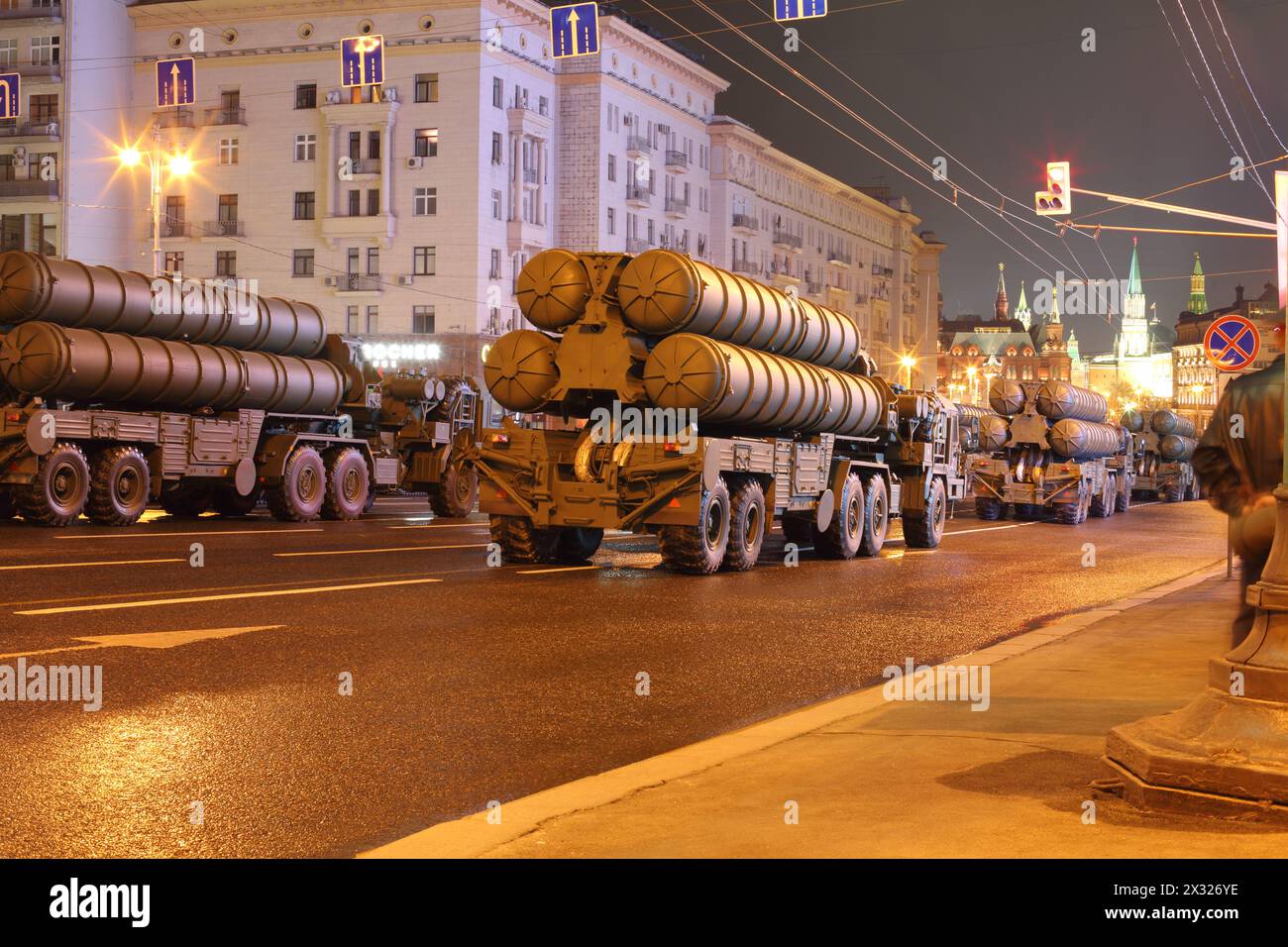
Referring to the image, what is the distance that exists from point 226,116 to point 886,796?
236 feet

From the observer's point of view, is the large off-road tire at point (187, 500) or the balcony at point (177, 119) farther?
the balcony at point (177, 119)

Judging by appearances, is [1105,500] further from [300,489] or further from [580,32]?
[300,489]

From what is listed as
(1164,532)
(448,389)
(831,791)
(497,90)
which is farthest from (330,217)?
(831,791)

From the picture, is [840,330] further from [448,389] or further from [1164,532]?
[1164,532]

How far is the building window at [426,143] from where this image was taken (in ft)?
226

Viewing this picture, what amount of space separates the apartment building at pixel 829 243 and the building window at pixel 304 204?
27032mm

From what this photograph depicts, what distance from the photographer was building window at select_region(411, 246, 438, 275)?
6900 cm

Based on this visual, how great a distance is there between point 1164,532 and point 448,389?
14956 millimetres

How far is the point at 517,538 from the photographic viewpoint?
1816 cm

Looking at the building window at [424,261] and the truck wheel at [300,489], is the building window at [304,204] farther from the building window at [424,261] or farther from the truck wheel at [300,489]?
the truck wheel at [300,489]

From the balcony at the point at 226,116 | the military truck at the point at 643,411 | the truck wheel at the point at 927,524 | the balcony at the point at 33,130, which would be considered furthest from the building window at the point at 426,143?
the military truck at the point at 643,411

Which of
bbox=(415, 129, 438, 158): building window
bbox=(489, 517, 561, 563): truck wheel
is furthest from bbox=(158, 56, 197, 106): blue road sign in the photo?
bbox=(415, 129, 438, 158): building window

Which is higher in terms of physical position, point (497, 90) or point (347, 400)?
point (497, 90)
